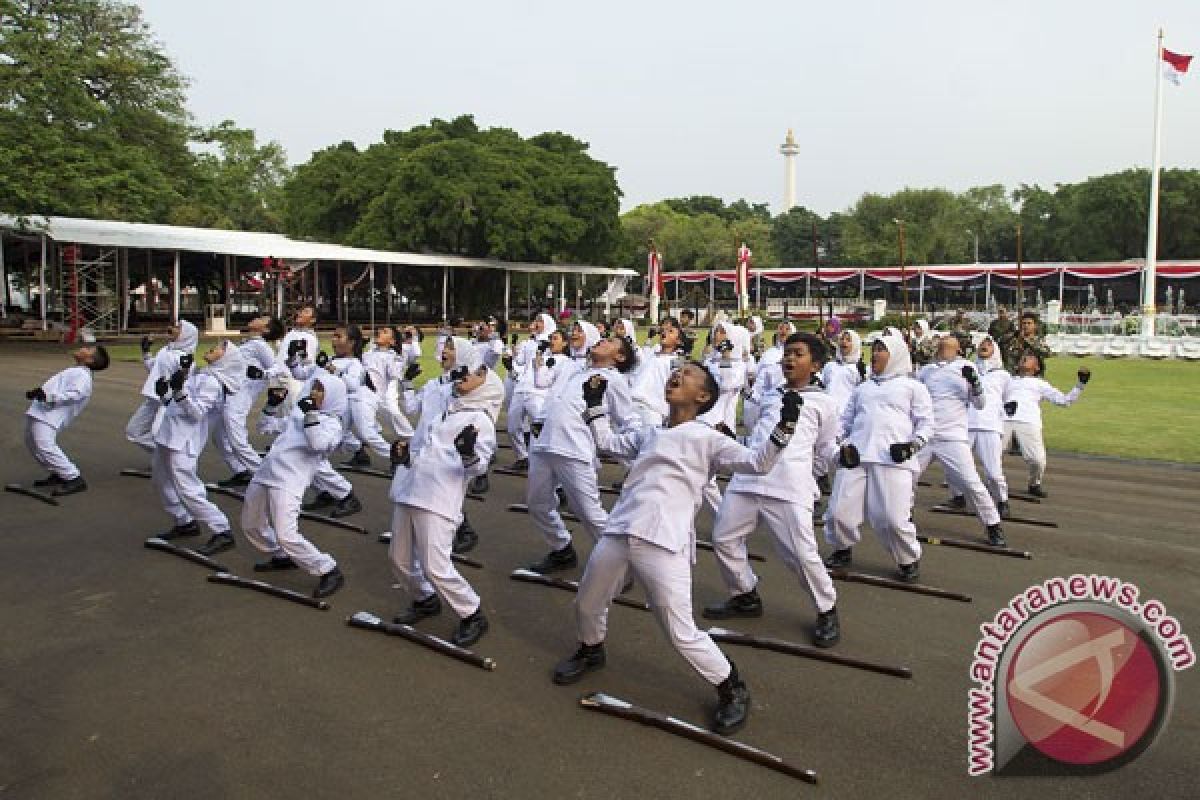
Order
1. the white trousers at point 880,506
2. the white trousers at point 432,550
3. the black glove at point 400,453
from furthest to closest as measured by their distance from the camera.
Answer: the white trousers at point 880,506 < the black glove at point 400,453 < the white trousers at point 432,550

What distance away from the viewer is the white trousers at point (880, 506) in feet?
22.4

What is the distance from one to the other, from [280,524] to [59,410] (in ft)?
17.1

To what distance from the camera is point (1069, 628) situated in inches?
142

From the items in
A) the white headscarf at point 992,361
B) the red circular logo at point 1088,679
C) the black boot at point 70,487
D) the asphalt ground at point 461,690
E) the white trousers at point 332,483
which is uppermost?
the white headscarf at point 992,361

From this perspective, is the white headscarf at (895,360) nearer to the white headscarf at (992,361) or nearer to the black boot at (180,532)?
the white headscarf at (992,361)

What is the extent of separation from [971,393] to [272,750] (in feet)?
21.4

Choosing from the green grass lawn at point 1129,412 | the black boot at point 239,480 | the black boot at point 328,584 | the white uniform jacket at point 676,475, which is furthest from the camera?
the green grass lawn at point 1129,412

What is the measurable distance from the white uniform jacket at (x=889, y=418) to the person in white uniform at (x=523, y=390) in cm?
511

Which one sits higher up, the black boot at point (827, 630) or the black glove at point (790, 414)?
the black glove at point (790, 414)

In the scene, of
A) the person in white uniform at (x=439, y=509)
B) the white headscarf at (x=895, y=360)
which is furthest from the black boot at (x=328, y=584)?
the white headscarf at (x=895, y=360)

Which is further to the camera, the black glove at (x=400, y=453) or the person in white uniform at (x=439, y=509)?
the black glove at (x=400, y=453)

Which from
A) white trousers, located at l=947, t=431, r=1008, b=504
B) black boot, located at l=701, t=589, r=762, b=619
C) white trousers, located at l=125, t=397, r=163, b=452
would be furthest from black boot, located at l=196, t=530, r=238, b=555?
white trousers, located at l=947, t=431, r=1008, b=504

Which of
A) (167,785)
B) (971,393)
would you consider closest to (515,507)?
(971,393)

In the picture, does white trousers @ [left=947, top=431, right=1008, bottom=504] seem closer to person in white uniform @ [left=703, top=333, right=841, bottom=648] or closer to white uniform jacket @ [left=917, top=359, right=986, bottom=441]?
white uniform jacket @ [left=917, top=359, right=986, bottom=441]
